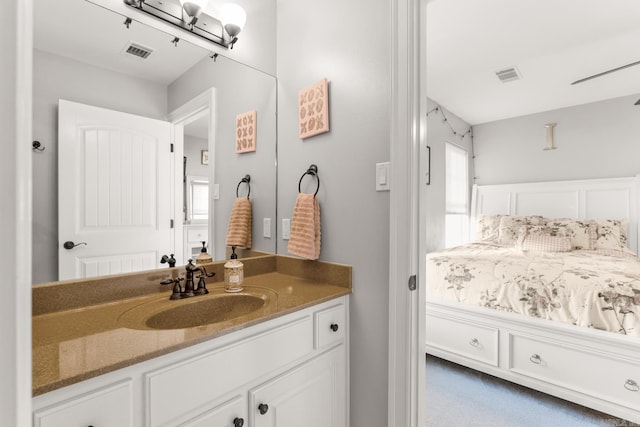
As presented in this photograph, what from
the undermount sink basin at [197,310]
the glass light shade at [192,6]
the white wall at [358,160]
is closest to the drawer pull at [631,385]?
the white wall at [358,160]

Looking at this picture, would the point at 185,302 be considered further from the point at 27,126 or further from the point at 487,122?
the point at 487,122

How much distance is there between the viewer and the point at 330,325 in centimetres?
131

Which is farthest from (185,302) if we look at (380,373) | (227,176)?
(380,373)

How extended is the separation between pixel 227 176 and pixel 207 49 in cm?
63

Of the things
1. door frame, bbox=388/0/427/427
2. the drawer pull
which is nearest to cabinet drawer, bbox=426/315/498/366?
the drawer pull

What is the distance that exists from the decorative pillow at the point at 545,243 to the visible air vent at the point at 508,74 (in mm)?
1709

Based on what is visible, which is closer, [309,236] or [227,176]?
[309,236]

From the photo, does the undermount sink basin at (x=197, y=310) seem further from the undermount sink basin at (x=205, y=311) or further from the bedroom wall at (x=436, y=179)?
the bedroom wall at (x=436, y=179)

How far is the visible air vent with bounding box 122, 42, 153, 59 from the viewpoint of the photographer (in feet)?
4.15

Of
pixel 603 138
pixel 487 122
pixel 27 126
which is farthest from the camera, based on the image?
pixel 487 122

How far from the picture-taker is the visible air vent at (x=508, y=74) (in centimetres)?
302

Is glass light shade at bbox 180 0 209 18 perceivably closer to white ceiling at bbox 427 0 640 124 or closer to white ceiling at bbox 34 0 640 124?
white ceiling at bbox 34 0 640 124

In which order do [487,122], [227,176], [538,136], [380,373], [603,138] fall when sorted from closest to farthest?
1. [380,373]
2. [227,176]
3. [603,138]
4. [538,136]
5. [487,122]

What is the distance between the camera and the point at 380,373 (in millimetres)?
1325
